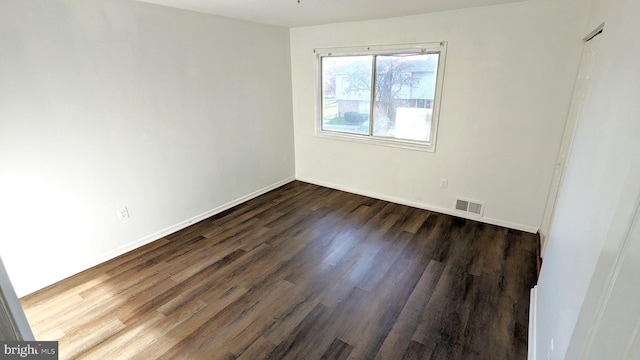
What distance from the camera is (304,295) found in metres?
2.41

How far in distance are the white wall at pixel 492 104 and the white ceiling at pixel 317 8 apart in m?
0.23

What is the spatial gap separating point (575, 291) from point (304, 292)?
1.78 metres

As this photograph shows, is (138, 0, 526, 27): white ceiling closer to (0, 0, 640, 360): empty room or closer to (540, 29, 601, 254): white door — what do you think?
(0, 0, 640, 360): empty room

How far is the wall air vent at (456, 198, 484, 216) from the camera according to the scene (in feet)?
11.7

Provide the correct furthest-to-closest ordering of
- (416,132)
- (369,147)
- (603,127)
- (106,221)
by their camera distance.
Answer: (369,147)
(416,132)
(106,221)
(603,127)

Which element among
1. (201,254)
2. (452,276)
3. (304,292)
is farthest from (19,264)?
(452,276)

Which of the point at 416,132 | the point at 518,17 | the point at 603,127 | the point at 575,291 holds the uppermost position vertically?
the point at 518,17

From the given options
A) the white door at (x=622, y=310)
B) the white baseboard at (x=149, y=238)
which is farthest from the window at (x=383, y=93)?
the white door at (x=622, y=310)

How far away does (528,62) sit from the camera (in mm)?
2924

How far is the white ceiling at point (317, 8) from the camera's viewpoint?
2.79 metres

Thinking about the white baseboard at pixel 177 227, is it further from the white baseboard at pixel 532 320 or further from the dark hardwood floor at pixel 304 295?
the white baseboard at pixel 532 320

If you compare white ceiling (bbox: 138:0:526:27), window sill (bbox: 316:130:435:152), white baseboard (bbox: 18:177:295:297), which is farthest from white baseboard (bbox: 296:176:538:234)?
white ceiling (bbox: 138:0:526:27)

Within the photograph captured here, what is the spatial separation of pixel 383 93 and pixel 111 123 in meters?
3.16

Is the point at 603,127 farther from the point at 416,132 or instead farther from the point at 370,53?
the point at 370,53
